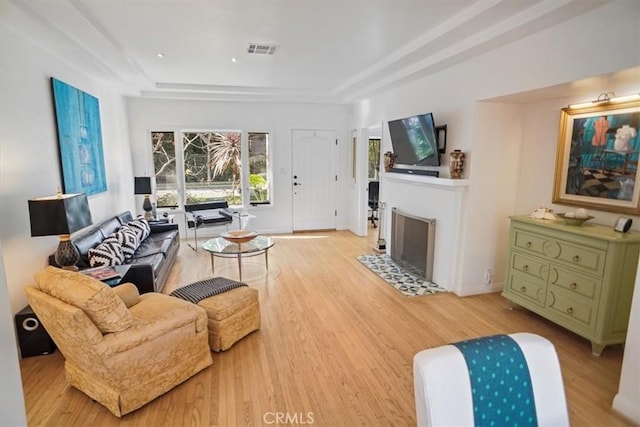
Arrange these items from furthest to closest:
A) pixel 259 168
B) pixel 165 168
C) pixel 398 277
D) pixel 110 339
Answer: pixel 259 168 → pixel 165 168 → pixel 398 277 → pixel 110 339

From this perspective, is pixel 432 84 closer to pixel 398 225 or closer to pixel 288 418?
pixel 398 225

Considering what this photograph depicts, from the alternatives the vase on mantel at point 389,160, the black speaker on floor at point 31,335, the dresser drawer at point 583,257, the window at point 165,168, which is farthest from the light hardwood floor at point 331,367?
the window at point 165,168

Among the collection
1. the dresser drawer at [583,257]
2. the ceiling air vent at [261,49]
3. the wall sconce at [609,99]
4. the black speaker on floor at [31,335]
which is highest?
the ceiling air vent at [261,49]

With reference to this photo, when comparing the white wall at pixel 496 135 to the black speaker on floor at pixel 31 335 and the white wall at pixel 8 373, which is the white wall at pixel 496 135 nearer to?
the white wall at pixel 8 373

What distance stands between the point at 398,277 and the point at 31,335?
3711 millimetres

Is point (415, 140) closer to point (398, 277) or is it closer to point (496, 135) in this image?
point (496, 135)

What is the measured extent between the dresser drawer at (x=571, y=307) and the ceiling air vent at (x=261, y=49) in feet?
11.7

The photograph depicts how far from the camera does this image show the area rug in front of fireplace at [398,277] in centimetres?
402

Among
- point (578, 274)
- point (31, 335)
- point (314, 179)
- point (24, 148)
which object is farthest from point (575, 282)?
point (314, 179)

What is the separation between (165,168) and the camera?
6.29 m

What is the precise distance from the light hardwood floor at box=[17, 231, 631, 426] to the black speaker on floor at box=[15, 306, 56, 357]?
8 cm

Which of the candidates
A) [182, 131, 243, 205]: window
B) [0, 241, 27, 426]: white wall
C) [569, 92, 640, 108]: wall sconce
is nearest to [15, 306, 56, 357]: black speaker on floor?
[0, 241, 27, 426]: white wall

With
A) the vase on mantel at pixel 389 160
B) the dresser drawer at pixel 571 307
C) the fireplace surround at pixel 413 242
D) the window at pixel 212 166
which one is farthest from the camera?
the window at pixel 212 166

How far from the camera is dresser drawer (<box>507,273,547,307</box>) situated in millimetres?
3150
